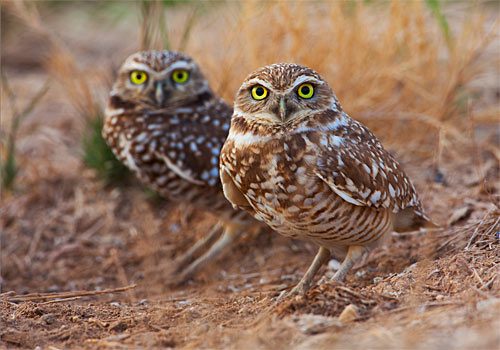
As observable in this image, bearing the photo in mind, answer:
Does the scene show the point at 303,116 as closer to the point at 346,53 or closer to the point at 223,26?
the point at 346,53

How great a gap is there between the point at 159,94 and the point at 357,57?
5.83ft

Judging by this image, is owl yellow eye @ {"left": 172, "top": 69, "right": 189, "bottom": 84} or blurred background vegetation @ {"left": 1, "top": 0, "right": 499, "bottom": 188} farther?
blurred background vegetation @ {"left": 1, "top": 0, "right": 499, "bottom": 188}

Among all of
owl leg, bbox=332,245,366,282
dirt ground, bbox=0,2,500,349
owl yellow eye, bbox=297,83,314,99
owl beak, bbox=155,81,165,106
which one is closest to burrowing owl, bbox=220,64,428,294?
owl yellow eye, bbox=297,83,314,99

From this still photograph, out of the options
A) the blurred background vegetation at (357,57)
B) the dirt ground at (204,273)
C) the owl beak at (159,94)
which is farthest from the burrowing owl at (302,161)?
the blurred background vegetation at (357,57)

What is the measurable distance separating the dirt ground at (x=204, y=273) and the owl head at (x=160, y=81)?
3.84 ft

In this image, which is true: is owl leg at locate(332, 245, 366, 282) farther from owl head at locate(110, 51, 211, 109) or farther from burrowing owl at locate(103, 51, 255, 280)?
owl head at locate(110, 51, 211, 109)

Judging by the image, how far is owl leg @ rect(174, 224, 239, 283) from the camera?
18.1 ft

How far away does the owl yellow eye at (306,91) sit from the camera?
150 inches

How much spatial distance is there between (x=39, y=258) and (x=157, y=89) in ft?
5.66

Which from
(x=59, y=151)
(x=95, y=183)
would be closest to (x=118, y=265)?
(x=95, y=183)

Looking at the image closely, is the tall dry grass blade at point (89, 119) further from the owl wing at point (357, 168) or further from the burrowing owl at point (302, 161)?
the owl wing at point (357, 168)

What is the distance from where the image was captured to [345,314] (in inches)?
123

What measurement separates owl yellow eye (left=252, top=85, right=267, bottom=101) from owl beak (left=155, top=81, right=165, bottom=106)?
1635 mm

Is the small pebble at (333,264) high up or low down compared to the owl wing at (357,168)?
down
